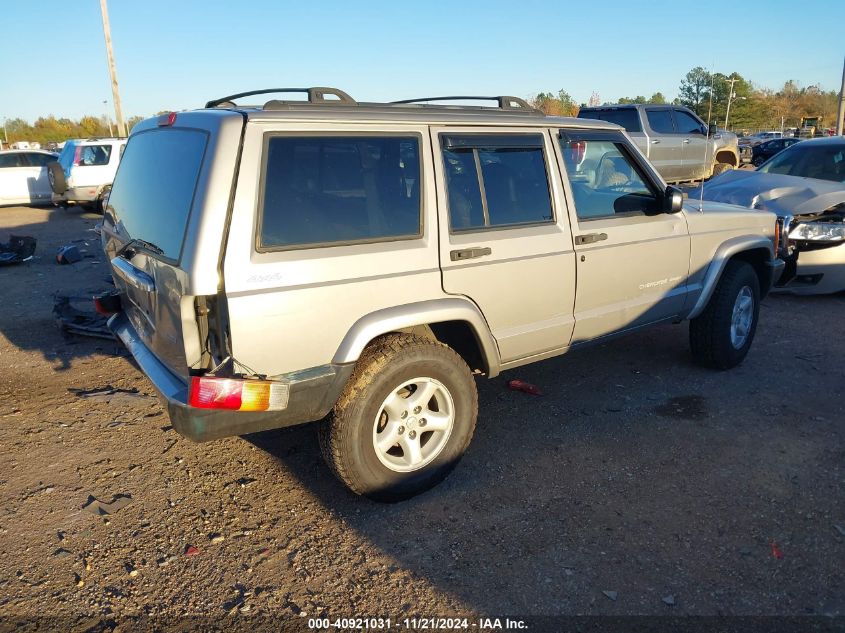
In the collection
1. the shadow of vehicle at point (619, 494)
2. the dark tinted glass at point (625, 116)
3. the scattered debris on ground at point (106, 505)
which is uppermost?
the dark tinted glass at point (625, 116)

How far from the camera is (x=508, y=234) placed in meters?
3.68

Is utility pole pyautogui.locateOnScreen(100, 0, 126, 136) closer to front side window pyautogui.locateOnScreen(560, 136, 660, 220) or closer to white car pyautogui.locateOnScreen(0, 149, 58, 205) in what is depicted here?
white car pyautogui.locateOnScreen(0, 149, 58, 205)

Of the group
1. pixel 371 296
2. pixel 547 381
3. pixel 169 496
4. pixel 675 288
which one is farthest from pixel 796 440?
pixel 169 496

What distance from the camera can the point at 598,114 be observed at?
14.0 m

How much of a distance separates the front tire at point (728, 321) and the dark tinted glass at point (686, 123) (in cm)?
1076

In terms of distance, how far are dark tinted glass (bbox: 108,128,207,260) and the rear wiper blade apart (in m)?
0.02

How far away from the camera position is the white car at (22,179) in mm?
17422

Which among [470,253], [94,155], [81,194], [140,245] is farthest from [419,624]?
[94,155]

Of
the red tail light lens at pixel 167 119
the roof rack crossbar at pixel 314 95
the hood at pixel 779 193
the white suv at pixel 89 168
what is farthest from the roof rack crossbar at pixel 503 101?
the white suv at pixel 89 168

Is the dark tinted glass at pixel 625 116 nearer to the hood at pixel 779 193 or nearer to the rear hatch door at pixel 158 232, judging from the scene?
the hood at pixel 779 193

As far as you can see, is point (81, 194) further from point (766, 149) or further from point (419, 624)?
point (766, 149)

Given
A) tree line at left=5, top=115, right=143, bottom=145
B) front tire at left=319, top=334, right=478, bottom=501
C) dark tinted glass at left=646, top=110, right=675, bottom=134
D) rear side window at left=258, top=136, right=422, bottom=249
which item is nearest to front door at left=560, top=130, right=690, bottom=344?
front tire at left=319, top=334, right=478, bottom=501

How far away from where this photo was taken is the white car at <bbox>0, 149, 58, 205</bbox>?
17422 millimetres

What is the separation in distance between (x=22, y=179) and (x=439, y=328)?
17996mm
